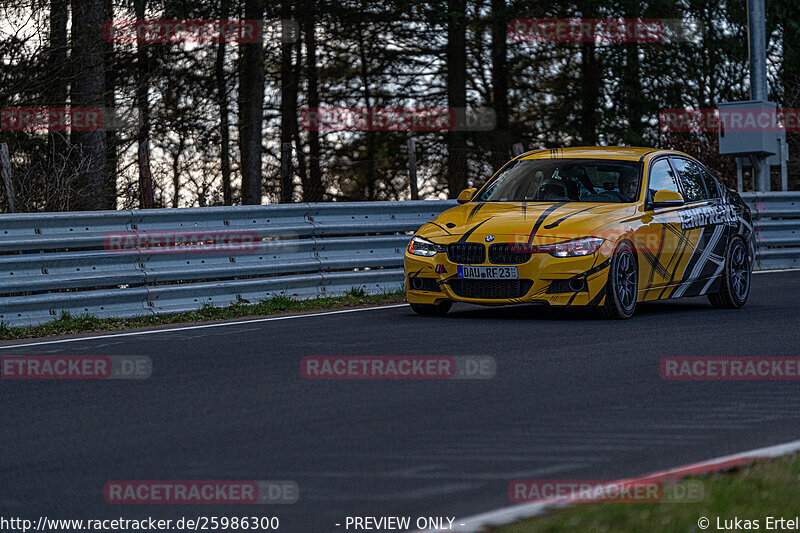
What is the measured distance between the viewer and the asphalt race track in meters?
5.53

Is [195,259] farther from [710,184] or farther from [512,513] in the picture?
[512,513]

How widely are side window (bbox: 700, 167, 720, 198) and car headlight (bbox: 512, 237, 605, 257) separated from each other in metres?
2.68

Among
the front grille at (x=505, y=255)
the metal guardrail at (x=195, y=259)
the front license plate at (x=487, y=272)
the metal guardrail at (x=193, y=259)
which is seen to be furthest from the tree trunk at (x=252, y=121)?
the front grille at (x=505, y=255)

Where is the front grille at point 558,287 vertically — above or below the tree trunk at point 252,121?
below

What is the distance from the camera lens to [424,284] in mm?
11898

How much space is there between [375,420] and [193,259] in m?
6.09

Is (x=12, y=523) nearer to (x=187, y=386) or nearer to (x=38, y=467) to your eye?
(x=38, y=467)

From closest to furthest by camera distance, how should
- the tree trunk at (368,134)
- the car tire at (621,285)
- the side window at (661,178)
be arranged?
the car tire at (621,285) → the side window at (661,178) → the tree trunk at (368,134)

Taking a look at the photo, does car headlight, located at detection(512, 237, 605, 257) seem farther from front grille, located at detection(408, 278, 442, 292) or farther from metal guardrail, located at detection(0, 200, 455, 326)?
metal guardrail, located at detection(0, 200, 455, 326)

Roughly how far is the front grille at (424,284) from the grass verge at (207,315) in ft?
5.37

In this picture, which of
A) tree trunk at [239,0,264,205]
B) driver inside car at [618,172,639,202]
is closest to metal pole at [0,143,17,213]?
driver inside car at [618,172,639,202]

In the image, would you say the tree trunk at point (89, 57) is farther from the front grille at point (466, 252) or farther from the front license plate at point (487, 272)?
the front license plate at point (487, 272)

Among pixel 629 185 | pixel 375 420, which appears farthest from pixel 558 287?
pixel 375 420

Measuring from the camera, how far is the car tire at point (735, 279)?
43.1 ft
